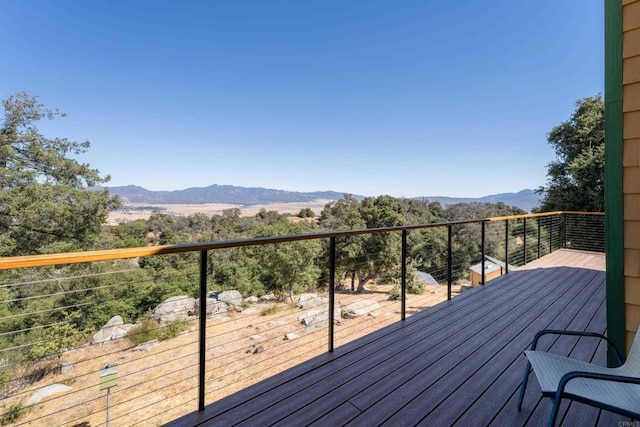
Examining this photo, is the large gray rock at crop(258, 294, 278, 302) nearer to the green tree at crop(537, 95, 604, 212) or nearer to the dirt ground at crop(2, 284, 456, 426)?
the dirt ground at crop(2, 284, 456, 426)

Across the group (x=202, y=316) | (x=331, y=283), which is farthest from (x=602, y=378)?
(x=202, y=316)

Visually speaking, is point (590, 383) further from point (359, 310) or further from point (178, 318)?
point (178, 318)

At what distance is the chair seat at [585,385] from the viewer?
3.69 ft

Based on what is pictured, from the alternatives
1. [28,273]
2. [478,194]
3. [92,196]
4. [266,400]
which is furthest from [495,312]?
[478,194]

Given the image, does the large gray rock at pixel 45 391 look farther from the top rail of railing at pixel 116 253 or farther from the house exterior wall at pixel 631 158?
the house exterior wall at pixel 631 158

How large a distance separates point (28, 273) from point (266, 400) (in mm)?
12108

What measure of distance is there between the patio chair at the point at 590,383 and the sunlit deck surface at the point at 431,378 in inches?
13.8

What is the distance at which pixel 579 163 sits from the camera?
33.3ft

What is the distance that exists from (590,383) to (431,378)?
0.83m

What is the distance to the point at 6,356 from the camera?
9930mm

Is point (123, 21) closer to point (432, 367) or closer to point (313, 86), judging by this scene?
point (313, 86)

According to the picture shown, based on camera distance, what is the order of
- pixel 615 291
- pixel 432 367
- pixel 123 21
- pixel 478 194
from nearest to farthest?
pixel 615 291, pixel 432 367, pixel 123 21, pixel 478 194

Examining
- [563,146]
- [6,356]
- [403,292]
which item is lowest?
[6,356]

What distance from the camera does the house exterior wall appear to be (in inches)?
65.6
